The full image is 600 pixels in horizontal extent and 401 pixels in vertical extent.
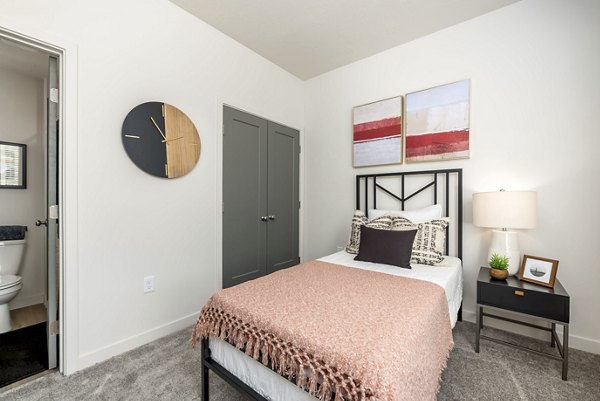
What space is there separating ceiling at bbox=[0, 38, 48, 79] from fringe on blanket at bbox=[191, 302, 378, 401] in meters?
2.84

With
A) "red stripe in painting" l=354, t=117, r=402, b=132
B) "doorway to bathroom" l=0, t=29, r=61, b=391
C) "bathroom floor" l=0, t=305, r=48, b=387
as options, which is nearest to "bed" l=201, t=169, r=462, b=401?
"red stripe in painting" l=354, t=117, r=402, b=132

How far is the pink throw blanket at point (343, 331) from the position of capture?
0.87 metres

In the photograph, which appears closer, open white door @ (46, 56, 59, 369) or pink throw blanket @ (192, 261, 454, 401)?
pink throw blanket @ (192, 261, 454, 401)

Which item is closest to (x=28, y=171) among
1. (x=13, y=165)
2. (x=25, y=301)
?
(x=13, y=165)

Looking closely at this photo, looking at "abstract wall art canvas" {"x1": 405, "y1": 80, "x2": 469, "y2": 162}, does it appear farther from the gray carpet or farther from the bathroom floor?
the bathroom floor

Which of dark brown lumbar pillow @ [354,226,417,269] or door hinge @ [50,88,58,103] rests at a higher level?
door hinge @ [50,88,58,103]

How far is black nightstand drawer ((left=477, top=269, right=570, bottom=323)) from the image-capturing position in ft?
5.28

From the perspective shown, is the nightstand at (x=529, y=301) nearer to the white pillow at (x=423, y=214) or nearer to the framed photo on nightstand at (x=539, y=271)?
the framed photo on nightstand at (x=539, y=271)

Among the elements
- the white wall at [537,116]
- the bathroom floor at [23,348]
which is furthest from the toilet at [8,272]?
the white wall at [537,116]

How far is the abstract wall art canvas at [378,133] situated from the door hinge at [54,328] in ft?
9.46

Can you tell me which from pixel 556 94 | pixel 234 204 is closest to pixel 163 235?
pixel 234 204

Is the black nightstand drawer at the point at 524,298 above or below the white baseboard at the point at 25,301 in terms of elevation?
above

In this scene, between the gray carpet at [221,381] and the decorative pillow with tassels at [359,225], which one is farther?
the decorative pillow with tassels at [359,225]

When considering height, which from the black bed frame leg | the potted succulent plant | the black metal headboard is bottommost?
the black bed frame leg
